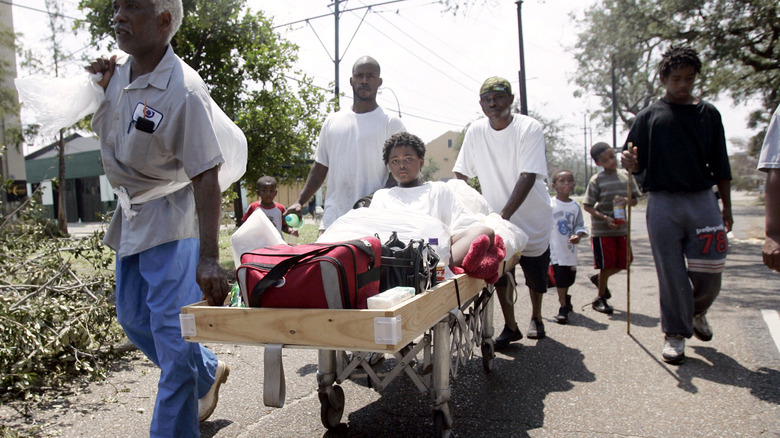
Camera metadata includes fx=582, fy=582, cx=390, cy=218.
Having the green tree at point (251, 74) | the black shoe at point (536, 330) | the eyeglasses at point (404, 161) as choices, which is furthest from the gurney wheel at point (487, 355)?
the green tree at point (251, 74)

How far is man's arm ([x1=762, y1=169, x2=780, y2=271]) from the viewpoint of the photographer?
10.1 feet

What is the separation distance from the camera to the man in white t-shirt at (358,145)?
4527 mm

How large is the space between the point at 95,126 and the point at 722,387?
13.6 feet

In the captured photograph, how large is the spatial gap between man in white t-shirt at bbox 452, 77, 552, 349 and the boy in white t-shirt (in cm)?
95

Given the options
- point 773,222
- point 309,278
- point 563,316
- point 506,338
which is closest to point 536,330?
point 506,338

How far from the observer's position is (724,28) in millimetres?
13375

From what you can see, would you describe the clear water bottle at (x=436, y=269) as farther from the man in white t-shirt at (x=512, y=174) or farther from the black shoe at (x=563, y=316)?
the black shoe at (x=563, y=316)

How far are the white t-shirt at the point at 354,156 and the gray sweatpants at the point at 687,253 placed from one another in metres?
2.25

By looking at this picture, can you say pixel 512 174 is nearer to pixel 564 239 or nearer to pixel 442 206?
pixel 442 206

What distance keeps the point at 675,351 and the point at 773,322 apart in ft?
6.33

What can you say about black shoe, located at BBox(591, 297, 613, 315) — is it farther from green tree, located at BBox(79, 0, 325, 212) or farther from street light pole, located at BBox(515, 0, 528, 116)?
street light pole, located at BBox(515, 0, 528, 116)

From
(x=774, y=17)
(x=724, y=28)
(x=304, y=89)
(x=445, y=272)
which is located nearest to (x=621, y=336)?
(x=445, y=272)

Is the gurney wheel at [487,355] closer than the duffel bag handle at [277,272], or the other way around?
the duffel bag handle at [277,272]

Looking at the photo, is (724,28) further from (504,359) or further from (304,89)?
(504,359)
